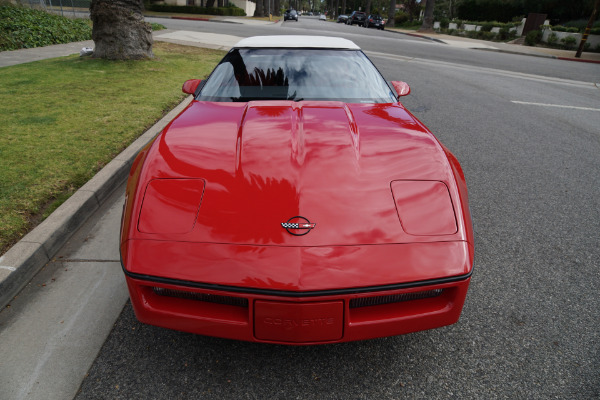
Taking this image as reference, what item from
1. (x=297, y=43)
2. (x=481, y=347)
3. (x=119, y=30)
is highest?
(x=297, y=43)

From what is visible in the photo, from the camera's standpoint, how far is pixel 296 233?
1.61 m

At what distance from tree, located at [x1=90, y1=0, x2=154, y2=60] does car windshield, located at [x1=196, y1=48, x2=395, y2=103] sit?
21.0ft

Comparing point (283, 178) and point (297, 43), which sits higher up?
point (297, 43)

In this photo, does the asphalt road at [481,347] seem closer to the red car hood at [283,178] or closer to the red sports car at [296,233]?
the red sports car at [296,233]

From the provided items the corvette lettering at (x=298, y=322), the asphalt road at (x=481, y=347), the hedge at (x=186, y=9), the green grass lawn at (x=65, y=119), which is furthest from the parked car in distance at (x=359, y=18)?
the corvette lettering at (x=298, y=322)

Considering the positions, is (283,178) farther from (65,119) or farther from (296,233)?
(65,119)

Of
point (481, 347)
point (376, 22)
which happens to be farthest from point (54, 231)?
point (376, 22)

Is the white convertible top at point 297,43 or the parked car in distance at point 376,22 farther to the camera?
the parked car in distance at point 376,22

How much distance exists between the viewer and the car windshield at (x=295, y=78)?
270 cm

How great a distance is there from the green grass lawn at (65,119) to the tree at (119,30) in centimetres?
26

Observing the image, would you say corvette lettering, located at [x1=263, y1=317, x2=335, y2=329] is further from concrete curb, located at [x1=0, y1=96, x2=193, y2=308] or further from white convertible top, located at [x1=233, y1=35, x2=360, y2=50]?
white convertible top, located at [x1=233, y1=35, x2=360, y2=50]

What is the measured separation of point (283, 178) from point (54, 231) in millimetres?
1819

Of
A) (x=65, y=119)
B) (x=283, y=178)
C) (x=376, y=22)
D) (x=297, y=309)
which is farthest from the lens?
(x=376, y=22)

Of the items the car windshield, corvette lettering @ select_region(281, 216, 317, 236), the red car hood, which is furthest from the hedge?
corvette lettering @ select_region(281, 216, 317, 236)
